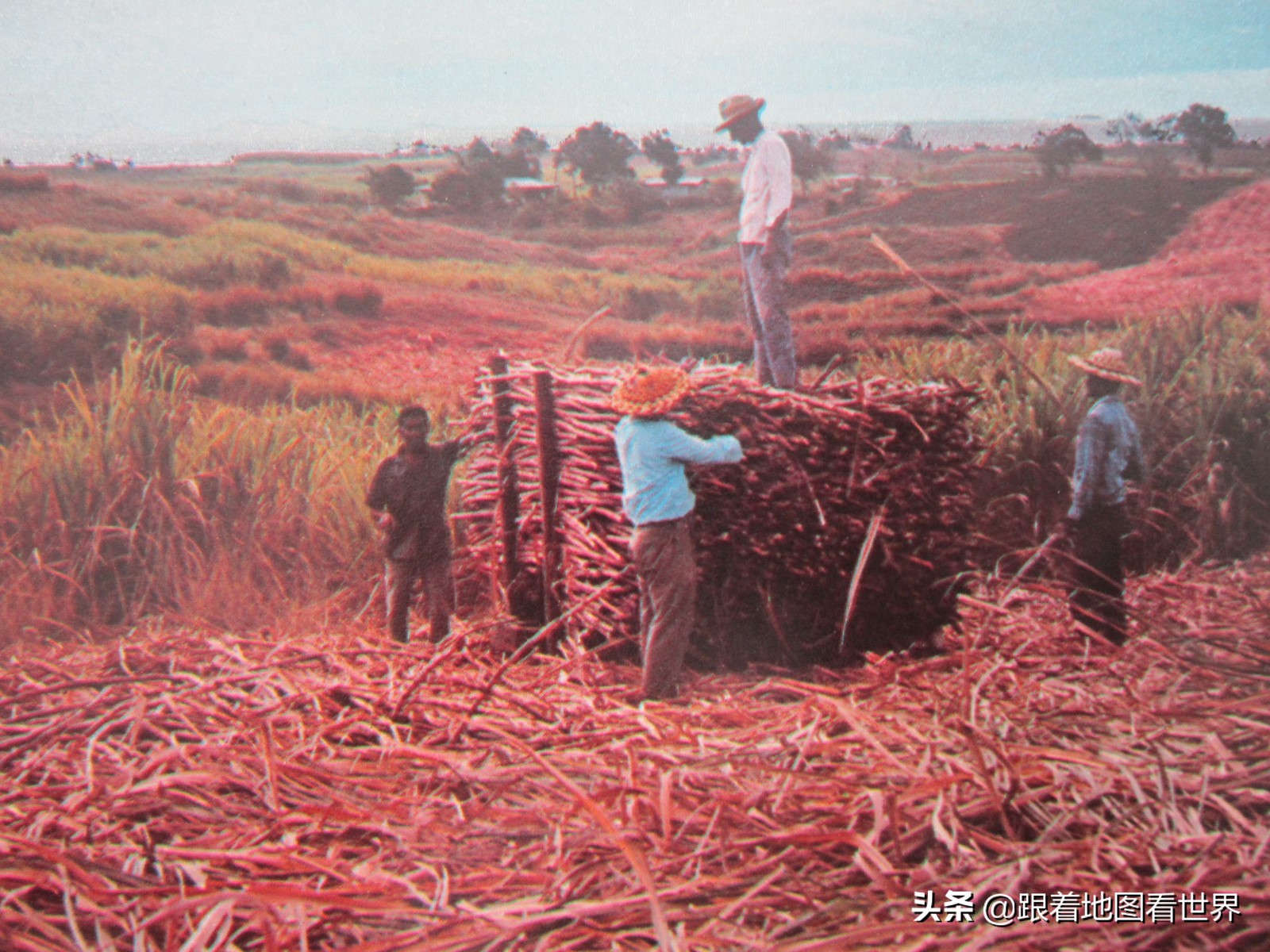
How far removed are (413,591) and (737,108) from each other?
219 cm

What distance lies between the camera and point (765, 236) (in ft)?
11.8

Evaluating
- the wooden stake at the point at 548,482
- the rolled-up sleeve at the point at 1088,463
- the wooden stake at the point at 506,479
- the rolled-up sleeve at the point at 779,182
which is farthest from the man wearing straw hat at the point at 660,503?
the rolled-up sleeve at the point at 1088,463

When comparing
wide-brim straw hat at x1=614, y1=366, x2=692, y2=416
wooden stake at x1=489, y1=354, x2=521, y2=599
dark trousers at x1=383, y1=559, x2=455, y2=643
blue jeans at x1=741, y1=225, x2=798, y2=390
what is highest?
blue jeans at x1=741, y1=225, x2=798, y2=390

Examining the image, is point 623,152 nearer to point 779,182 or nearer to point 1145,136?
point 779,182

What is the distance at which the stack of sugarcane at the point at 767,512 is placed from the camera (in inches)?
121

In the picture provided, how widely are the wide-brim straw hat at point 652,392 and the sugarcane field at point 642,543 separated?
14 millimetres

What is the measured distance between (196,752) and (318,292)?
1.93 meters

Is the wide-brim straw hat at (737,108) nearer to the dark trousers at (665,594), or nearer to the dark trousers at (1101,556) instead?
the dark trousers at (665,594)

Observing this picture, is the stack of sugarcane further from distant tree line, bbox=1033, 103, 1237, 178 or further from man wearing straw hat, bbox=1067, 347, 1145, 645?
distant tree line, bbox=1033, 103, 1237, 178

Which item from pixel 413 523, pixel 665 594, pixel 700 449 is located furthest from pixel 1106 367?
pixel 413 523

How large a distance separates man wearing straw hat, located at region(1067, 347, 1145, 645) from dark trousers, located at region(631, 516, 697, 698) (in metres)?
1.53

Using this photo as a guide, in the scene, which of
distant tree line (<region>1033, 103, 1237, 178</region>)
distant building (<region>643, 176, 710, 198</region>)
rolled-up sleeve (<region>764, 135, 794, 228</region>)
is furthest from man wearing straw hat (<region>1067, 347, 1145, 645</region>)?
distant building (<region>643, 176, 710, 198</region>)

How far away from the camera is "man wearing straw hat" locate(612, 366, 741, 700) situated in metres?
2.86

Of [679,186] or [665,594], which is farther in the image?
[679,186]
